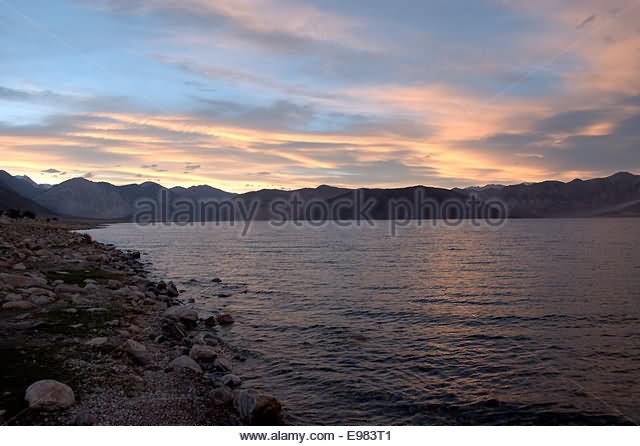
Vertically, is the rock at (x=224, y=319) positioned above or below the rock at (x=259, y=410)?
below

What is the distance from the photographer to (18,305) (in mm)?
17094

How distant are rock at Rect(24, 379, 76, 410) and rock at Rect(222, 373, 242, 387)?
4.28m

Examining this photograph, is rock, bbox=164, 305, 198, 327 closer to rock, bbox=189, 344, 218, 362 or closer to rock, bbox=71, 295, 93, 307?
rock, bbox=71, 295, 93, 307

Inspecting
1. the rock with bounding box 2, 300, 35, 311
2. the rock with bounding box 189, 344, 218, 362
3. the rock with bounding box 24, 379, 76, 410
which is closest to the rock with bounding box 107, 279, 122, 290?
the rock with bounding box 2, 300, 35, 311

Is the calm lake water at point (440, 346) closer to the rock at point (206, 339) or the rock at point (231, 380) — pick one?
the rock at point (231, 380)

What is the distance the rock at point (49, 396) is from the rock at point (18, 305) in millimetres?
8876

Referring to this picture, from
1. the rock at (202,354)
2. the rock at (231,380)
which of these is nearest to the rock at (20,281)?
the rock at (202,354)

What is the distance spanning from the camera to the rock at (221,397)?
11.3 meters

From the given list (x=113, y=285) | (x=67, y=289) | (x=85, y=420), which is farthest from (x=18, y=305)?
(x=85, y=420)

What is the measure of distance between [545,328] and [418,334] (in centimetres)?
616

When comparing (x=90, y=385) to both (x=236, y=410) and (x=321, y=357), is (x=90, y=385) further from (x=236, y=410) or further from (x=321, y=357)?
(x=321, y=357)

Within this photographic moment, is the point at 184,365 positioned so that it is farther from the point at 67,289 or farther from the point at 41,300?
the point at 67,289

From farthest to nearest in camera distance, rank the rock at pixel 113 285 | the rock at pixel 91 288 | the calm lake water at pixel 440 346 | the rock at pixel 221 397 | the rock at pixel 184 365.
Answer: the rock at pixel 113 285 → the rock at pixel 91 288 → the rock at pixel 184 365 → the calm lake water at pixel 440 346 → the rock at pixel 221 397
